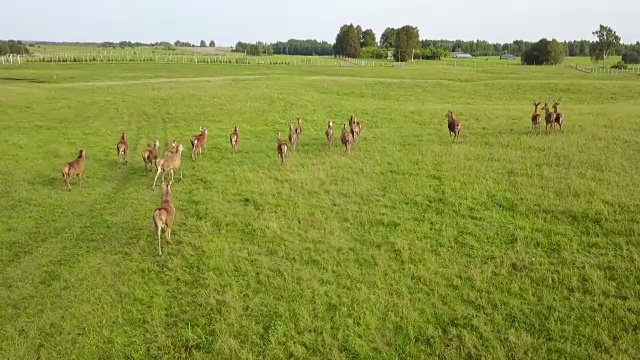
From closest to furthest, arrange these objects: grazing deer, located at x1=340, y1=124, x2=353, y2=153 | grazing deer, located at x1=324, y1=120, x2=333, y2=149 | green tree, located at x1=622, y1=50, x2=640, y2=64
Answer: grazing deer, located at x1=340, y1=124, x2=353, y2=153, grazing deer, located at x1=324, y1=120, x2=333, y2=149, green tree, located at x1=622, y1=50, x2=640, y2=64

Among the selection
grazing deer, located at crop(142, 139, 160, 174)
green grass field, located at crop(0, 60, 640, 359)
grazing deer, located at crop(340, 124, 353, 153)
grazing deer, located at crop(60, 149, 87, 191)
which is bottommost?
green grass field, located at crop(0, 60, 640, 359)

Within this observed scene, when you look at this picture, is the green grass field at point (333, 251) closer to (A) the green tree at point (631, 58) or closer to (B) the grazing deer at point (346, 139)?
(B) the grazing deer at point (346, 139)

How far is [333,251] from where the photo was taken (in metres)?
12.3

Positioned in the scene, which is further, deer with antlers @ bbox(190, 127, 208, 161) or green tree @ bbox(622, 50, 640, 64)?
green tree @ bbox(622, 50, 640, 64)

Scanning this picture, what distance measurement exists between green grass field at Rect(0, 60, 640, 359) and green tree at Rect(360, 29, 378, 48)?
104449 mm

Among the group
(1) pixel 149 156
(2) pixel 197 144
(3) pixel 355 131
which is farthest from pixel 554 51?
(1) pixel 149 156

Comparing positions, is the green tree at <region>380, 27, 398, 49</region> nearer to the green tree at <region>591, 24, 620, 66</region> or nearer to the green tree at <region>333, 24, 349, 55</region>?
the green tree at <region>333, 24, 349, 55</region>

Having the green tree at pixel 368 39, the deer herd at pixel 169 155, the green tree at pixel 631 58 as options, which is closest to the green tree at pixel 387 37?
the green tree at pixel 368 39

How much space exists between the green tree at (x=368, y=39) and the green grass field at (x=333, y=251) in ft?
343

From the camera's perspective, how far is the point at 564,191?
15.8 meters

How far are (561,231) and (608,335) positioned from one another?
15.1 feet

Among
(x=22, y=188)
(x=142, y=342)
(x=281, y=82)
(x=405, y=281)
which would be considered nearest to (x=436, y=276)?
(x=405, y=281)

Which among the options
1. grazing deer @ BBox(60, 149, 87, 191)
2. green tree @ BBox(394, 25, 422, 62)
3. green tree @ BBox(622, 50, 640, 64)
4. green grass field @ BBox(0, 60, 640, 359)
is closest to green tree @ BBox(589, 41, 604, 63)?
green tree @ BBox(622, 50, 640, 64)

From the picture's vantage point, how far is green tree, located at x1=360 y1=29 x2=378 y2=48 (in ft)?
409
